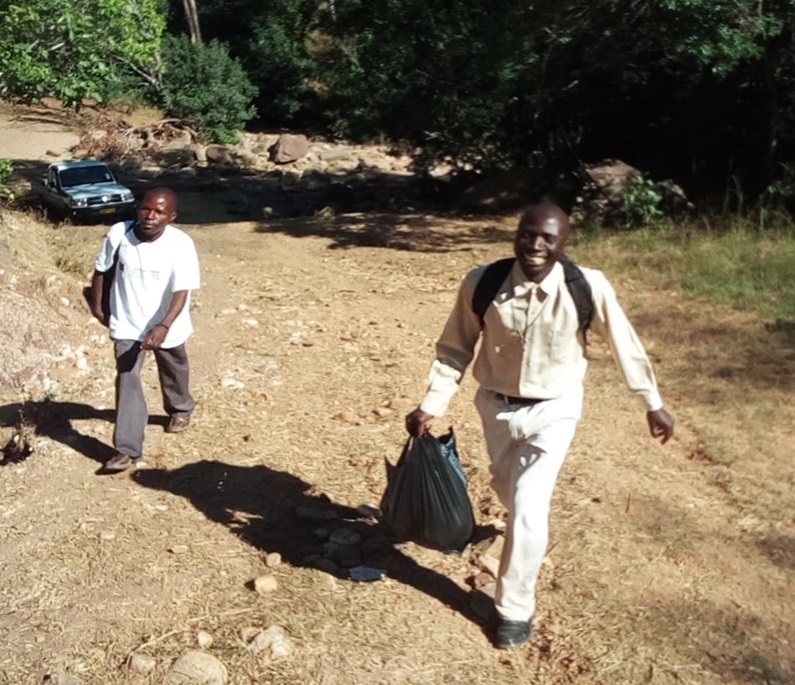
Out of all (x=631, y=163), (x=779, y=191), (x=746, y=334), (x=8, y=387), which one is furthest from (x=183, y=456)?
(x=631, y=163)

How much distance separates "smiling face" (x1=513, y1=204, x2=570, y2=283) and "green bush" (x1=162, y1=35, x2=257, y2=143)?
28695mm

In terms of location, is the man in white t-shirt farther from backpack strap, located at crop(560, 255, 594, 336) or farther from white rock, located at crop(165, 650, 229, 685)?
backpack strap, located at crop(560, 255, 594, 336)

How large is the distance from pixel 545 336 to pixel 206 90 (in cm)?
2967

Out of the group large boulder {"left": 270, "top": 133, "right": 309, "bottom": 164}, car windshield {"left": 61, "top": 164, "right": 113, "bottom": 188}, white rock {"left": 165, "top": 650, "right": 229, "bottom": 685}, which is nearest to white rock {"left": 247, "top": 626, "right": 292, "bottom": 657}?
white rock {"left": 165, "top": 650, "right": 229, "bottom": 685}

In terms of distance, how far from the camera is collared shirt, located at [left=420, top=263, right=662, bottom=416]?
4.26m

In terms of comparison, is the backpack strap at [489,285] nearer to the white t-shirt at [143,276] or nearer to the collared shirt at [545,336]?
the collared shirt at [545,336]

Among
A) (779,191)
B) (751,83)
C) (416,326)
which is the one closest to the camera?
(416,326)

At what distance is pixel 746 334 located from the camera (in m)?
8.51

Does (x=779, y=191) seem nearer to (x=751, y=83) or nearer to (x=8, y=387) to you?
(x=751, y=83)

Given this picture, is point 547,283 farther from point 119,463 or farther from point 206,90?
point 206,90

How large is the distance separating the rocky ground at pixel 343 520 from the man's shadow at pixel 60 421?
19 millimetres

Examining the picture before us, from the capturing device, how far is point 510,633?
4.52 meters

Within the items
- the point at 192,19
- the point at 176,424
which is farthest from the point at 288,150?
the point at 176,424

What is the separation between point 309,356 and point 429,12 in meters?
6.99
